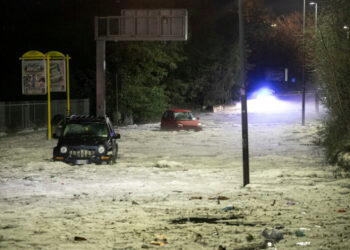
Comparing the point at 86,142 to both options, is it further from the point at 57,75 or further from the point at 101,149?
the point at 57,75

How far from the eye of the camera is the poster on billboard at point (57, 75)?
94.2 ft

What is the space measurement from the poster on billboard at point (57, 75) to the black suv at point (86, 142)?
11.1 m

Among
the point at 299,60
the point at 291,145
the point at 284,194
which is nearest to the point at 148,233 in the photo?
the point at 284,194

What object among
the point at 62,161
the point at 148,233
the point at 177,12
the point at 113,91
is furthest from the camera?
the point at 113,91

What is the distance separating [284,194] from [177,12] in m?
25.0

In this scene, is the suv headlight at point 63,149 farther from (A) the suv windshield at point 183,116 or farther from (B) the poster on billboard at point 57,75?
(A) the suv windshield at point 183,116

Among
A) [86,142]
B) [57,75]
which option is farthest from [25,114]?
[86,142]

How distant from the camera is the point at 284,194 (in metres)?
12.4

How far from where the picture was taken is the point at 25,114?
111 ft

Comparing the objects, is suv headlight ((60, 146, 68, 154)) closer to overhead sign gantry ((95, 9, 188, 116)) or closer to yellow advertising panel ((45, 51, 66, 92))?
yellow advertising panel ((45, 51, 66, 92))

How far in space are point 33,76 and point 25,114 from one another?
614 cm

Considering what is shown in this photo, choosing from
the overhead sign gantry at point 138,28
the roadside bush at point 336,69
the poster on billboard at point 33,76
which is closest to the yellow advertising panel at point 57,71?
the poster on billboard at point 33,76

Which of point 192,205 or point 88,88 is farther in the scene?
point 88,88

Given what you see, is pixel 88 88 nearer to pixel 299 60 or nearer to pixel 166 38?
pixel 166 38
